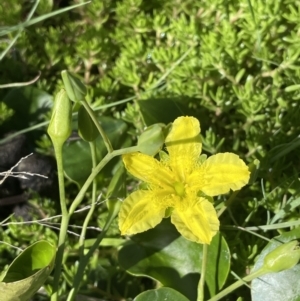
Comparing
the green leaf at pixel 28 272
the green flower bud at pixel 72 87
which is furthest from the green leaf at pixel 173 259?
the green flower bud at pixel 72 87

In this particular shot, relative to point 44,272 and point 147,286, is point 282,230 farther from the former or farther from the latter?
point 44,272

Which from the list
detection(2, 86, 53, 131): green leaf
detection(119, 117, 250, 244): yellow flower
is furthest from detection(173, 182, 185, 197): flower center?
detection(2, 86, 53, 131): green leaf

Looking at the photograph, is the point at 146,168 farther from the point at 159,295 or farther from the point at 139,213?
the point at 159,295

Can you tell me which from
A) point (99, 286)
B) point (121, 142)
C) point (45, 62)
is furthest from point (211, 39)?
point (99, 286)

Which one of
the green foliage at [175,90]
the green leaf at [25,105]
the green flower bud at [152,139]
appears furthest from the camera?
the green leaf at [25,105]

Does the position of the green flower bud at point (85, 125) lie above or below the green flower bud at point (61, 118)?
below

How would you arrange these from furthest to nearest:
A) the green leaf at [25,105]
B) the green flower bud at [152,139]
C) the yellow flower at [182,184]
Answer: the green leaf at [25,105]
the yellow flower at [182,184]
the green flower bud at [152,139]

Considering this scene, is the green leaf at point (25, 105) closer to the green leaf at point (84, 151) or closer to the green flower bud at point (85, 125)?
the green leaf at point (84, 151)
